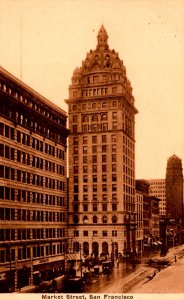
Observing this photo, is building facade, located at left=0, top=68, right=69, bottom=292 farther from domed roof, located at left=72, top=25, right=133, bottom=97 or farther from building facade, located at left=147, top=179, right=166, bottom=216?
building facade, located at left=147, top=179, right=166, bottom=216

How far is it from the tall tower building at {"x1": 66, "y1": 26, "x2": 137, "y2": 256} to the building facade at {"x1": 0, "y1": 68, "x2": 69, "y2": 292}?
18.3 metres

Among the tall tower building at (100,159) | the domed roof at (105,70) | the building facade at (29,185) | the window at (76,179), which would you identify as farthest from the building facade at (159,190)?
the building facade at (29,185)

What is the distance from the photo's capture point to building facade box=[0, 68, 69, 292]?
41.7m

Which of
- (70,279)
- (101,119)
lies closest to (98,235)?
(101,119)

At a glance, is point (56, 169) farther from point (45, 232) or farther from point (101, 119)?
point (101, 119)

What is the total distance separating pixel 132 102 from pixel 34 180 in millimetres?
30109

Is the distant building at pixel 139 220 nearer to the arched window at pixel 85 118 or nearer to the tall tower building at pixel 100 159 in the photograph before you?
the tall tower building at pixel 100 159

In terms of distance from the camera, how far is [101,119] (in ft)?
249

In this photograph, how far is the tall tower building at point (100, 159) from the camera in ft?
246

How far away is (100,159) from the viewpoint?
77.2 metres

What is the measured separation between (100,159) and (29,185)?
103ft

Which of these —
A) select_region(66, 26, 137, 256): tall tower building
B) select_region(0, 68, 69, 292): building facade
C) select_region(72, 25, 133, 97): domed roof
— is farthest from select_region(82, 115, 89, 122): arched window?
select_region(0, 68, 69, 292): building facade

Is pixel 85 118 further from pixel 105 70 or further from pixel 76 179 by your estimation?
pixel 76 179

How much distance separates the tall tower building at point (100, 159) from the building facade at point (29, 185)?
60.1 feet
